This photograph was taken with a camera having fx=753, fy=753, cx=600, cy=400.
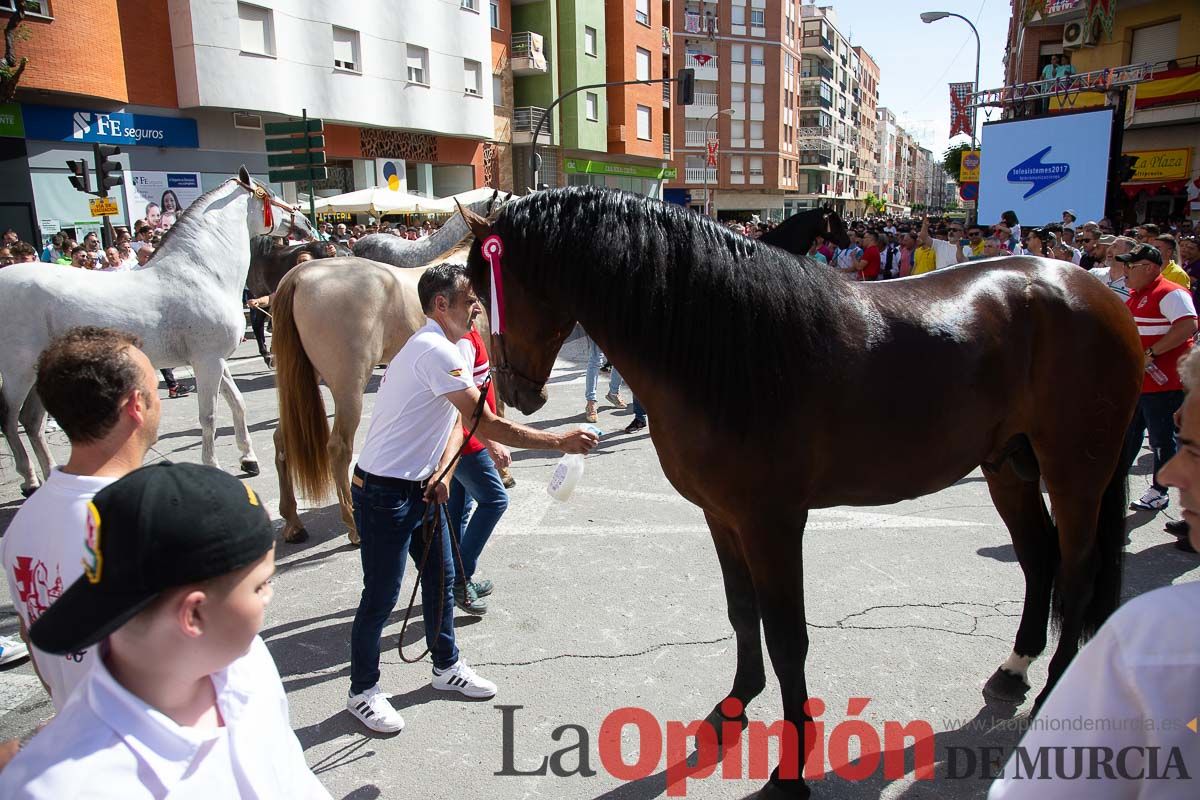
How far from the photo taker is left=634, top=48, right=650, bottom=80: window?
38.8 metres

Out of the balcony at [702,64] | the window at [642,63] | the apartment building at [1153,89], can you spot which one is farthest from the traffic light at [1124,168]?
the balcony at [702,64]

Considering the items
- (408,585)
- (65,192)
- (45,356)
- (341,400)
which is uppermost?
(65,192)

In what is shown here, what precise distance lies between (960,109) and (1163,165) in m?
6.59

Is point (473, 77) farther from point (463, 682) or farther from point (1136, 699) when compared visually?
point (1136, 699)

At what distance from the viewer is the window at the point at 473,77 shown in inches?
1088

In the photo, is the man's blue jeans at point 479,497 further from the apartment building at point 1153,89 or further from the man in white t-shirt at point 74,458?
the apartment building at point 1153,89

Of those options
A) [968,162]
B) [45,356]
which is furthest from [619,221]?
[968,162]

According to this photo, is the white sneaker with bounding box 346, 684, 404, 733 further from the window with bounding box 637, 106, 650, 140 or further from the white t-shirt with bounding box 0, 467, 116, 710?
the window with bounding box 637, 106, 650, 140

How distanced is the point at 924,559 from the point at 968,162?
2350 centimetres

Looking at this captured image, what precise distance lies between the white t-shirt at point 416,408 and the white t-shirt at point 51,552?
1247mm

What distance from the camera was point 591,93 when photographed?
3541 centimetres

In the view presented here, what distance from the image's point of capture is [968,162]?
24.0 metres

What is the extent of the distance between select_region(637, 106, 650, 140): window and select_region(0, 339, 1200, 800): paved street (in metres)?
37.0

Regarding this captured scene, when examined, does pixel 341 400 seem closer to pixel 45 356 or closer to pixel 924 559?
pixel 45 356
